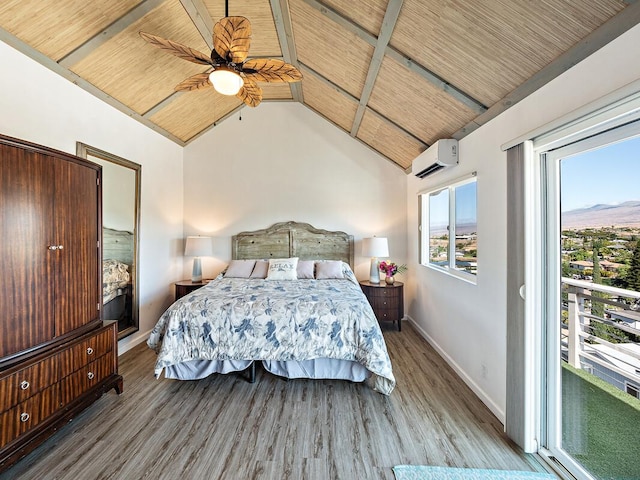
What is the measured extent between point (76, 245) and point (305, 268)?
2.59 meters

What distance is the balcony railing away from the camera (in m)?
1.29

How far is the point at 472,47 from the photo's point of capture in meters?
1.83

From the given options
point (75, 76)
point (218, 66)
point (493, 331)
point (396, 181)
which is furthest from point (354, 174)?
point (75, 76)

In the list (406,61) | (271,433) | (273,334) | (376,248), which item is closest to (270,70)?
(406,61)

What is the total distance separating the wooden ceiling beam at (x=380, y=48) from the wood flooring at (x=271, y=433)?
3027mm

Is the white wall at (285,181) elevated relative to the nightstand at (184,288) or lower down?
elevated

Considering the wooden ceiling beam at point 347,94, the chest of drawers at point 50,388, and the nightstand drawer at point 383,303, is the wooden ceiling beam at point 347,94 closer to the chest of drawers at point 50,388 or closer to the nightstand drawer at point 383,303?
the nightstand drawer at point 383,303

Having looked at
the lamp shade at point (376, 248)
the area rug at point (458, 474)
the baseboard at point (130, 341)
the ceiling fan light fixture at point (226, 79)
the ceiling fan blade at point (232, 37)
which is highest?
the ceiling fan blade at point (232, 37)

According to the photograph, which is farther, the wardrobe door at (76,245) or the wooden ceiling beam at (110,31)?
the wooden ceiling beam at (110,31)

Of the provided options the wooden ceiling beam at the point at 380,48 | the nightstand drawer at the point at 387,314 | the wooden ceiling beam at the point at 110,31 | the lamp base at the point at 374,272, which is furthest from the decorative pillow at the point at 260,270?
the wooden ceiling beam at the point at 110,31

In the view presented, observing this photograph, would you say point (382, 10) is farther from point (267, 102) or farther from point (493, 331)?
point (267, 102)

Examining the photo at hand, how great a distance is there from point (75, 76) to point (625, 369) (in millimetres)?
4564

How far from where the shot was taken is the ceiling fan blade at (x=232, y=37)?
74.7 inches

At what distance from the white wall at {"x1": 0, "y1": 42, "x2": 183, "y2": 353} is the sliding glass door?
385cm
